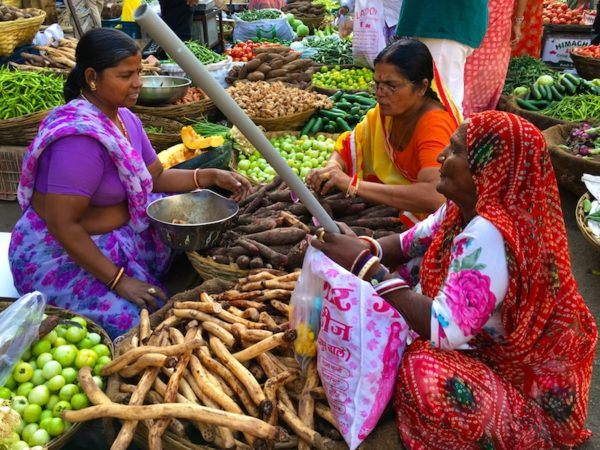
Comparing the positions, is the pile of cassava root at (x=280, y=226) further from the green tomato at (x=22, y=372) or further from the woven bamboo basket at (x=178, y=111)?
the woven bamboo basket at (x=178, y=111)

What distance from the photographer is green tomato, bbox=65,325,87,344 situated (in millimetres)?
2324

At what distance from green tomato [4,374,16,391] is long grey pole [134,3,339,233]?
4.50 feet

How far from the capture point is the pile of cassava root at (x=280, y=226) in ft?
9.66

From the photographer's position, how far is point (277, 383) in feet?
6.64

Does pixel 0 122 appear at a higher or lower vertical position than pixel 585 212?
higher

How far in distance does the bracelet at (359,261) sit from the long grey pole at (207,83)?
0.28 metres

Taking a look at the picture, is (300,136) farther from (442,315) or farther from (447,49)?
(442,315)

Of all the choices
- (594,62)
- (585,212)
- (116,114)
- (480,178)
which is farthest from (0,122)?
(594,62)

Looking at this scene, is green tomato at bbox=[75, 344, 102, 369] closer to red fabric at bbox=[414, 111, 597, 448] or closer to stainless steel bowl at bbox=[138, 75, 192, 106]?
red fabric at bbox=[414, 111, 597, 448]

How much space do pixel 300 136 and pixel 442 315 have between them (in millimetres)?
3827

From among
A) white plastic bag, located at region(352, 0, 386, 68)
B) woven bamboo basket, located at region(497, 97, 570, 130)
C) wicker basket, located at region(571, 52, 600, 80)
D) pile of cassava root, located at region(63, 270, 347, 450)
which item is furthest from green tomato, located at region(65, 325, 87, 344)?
wicker basket, located at region(571, 52, 600, 80)

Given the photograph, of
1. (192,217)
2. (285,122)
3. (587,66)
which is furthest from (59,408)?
(587,66)

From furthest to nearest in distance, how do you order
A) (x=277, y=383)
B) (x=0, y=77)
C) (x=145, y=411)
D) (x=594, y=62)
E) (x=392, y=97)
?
(x=594, y=62) < (x=0, y=77) < (x=392, y=97) < (x=277, y=383) < (x=145, y=411)

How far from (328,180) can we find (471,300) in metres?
1.68
